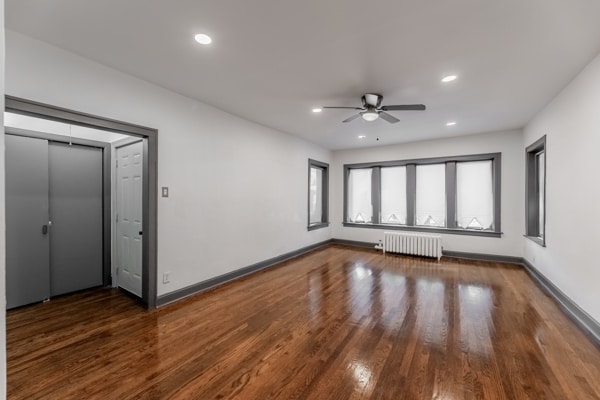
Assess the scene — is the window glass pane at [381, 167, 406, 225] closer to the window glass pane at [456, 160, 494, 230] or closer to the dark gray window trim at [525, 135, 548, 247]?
the window glass pane at [456, 160, 494, 230]

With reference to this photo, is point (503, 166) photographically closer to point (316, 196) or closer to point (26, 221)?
point (316, 196)

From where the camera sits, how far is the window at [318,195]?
22.0ft

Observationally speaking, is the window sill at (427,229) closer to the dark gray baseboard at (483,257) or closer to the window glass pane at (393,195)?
the window glass pane at (393,195)

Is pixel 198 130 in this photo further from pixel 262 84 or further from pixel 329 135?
pixel 329 135

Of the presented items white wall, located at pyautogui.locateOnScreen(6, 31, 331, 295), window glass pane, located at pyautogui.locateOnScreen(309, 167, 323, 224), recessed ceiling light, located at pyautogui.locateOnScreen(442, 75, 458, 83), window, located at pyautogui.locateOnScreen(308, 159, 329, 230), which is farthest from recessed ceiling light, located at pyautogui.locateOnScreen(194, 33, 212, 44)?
window glass pane, located at pyautogui.locateOnScreen(309, 167, 323, 224)

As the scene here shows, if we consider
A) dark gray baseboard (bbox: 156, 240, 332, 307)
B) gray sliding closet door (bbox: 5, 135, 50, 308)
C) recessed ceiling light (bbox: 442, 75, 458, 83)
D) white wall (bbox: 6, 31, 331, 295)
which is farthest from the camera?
dark gray baseboard (bbox: 156, 240, 332, 307)

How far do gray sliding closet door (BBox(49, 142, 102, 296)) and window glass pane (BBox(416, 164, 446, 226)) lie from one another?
6440 mm

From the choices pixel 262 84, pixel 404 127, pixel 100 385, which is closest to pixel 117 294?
pixel 100 385

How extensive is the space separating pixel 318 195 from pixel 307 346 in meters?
5.04

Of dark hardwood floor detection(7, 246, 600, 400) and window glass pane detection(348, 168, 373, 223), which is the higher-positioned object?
window glass pane detection(348, 168, 373, 223)

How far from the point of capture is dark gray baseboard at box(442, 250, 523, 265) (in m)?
5.25

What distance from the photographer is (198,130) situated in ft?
12.1

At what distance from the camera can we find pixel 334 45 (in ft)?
7.67

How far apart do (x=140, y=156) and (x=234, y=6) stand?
2458mm
